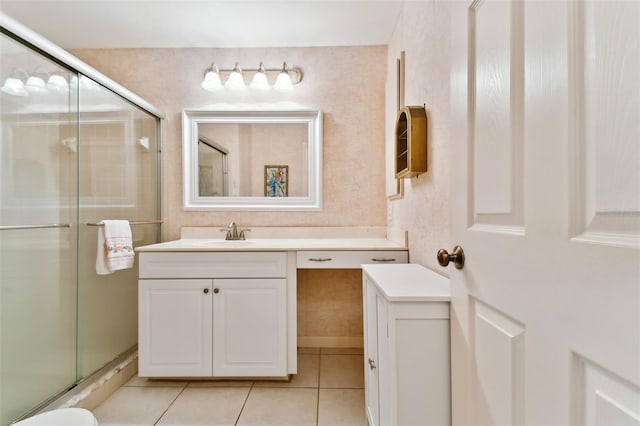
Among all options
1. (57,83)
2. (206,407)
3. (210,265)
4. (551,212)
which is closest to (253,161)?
(210,265)

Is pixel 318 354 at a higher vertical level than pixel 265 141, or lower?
lower

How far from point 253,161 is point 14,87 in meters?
1.31

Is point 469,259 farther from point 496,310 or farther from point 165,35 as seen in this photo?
point 165,35

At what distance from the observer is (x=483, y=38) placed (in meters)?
0.71

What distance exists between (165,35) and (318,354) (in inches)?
99.5

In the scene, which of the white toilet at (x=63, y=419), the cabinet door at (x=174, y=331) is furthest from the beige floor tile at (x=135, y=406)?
the white toilet at (x=63, y=419)

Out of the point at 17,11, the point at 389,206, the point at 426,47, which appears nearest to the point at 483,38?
the point at 426,47

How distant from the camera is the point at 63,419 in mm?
1255

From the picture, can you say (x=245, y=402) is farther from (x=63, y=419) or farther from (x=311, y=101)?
(x=311, y=101)

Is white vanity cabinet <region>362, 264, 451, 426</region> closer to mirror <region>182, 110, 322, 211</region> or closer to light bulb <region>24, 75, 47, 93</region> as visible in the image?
mirror <region>182, 110, 322, 211</region>

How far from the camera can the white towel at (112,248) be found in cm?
167

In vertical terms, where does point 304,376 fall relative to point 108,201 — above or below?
below

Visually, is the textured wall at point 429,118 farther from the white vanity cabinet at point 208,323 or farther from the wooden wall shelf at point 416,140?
the white vanity cabinet at point 208,323

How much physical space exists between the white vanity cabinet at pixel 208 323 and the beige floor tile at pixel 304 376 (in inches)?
4.2
